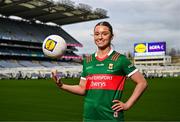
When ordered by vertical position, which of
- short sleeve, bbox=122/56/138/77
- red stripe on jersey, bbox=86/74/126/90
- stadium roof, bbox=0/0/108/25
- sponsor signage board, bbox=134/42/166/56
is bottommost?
red stripe on jersey, bbox=86/74/126/90

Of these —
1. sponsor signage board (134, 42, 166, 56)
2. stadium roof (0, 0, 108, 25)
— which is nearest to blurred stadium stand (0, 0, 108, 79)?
stadium roof (0, 0, 108, 25)

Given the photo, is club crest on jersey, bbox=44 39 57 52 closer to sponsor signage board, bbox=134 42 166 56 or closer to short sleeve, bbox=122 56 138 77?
short sleeve, bbox=122 56 138 77

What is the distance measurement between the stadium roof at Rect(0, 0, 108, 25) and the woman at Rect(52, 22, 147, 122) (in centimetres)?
6645

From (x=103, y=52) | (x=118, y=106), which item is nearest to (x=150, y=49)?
(x=103, y=52)

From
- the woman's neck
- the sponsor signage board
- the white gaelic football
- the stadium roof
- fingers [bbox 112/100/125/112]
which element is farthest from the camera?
the sponsor signage board

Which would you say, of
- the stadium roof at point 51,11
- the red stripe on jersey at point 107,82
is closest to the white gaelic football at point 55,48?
the red stripe on jersey at point 107,82

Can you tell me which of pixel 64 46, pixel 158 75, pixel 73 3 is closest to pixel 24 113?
pixel 64 46

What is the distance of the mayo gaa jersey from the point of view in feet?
13.5

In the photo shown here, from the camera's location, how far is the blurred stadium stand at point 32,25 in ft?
249

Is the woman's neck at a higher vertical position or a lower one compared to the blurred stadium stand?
lower

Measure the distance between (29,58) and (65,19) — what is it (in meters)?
14.9

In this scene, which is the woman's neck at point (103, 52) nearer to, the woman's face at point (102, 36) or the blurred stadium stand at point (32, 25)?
the woman's face at point (102, 36)

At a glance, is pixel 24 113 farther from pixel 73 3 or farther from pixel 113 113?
pixel 73 3

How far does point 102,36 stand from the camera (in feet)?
13.9
